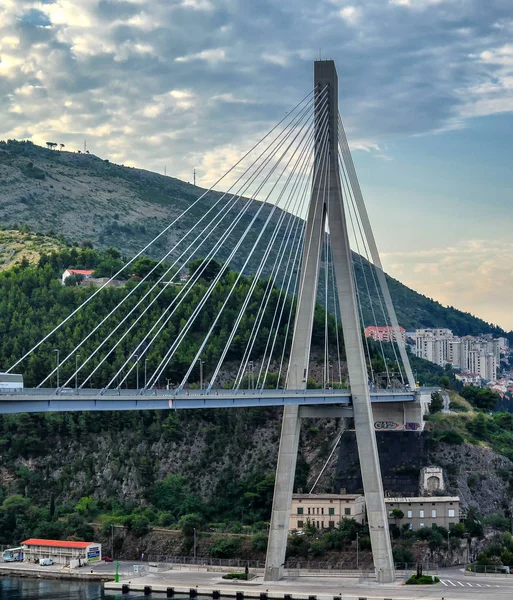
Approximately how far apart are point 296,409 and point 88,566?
1578cm

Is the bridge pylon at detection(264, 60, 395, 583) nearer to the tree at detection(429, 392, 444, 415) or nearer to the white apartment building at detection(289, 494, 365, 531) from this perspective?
the white apartment building at detection(289, 494, 365, 531)

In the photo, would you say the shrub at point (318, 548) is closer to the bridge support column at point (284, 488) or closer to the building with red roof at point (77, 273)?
the bridge support column at point (284, 488)

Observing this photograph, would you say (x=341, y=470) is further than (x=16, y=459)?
No

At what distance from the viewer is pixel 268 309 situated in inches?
3410

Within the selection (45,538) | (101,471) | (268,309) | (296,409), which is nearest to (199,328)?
(268,309)

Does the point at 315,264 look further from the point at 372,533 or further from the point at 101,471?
the point at 101,471

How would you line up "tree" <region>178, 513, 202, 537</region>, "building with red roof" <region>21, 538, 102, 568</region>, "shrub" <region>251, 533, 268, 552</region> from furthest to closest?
"tree" <region>178, 513, 202, 537</region> → "building with red roof" <region>21, 538, 102, 568</region> → "shrub" <region>251, 533, 268, 552</region>

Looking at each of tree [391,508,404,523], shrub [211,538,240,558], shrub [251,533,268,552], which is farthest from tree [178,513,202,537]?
tree [391,508,404,523]

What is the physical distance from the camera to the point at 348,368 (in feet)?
186

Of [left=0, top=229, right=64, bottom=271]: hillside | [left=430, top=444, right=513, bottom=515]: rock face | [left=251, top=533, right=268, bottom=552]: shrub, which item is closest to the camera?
[left=251, top=533, right=268, bottom=552]: shrub

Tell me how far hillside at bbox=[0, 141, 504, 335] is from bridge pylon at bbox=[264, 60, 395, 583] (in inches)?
3573

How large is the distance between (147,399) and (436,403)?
34.3 m

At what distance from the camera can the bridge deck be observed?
42.6 meters

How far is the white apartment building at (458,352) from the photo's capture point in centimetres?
17900
